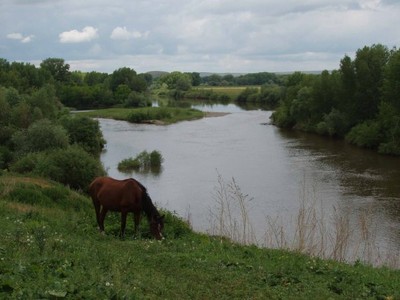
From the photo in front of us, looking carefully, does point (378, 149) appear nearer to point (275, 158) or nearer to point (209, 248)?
point (275, 158)

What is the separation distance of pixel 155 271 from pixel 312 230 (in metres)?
8.74

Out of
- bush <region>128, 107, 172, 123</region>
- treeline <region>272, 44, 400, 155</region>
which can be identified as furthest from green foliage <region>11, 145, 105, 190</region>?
bush <region>128, 107, 172, 123</region>

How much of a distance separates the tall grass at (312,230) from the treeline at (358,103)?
28261 mm

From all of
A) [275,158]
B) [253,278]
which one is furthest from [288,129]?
[253,278]

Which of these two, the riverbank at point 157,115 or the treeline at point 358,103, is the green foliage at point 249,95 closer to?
the riverbank at point 157,115

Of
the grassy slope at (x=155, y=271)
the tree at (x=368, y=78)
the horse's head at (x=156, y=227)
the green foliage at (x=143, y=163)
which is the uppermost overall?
the tree at (x=368, y=78)

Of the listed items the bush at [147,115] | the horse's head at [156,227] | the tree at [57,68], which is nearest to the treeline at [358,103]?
the bush at [147,115]

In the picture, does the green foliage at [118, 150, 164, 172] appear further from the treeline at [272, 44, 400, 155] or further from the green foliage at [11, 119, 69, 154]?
the treeline at [272, 44, 400, 155]

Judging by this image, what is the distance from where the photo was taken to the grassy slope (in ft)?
23.7

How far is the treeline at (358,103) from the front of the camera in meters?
56.3

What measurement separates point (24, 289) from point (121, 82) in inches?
5819

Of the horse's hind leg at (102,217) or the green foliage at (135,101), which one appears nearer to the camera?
the horse's hind leg at (102,217)

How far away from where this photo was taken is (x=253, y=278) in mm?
9648

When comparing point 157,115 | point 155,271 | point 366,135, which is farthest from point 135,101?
point 155,271
